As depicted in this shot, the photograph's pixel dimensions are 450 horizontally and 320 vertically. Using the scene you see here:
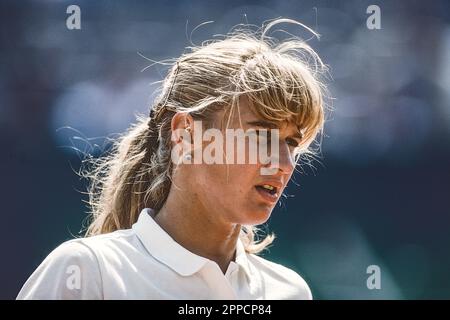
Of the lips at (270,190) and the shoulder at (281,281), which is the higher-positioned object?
the lips at (270,190)

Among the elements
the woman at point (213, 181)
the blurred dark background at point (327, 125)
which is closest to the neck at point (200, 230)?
the woman at point (213, 181)

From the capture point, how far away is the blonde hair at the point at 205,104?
124cm

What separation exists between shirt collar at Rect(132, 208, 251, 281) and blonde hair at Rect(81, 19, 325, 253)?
0.25 feet

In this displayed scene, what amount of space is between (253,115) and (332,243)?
1.79 metres

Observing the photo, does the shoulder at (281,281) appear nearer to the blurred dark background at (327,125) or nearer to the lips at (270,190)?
the lips at (270,190)

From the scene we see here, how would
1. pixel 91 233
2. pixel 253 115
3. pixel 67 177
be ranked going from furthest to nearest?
pixel 67 177, pixel 91 233, pixel 253 115

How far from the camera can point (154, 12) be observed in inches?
118

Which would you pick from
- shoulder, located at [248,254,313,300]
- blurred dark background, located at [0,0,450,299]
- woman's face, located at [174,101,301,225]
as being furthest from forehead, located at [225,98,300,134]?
blurred dark background, located at [0,0,450,299]

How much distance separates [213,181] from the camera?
4.08ft

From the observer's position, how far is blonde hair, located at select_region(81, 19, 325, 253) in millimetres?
1243

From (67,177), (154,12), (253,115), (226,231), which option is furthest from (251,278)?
(154,12)

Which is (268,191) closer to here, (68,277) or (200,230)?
(200,230)

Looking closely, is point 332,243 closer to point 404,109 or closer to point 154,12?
point 404,109

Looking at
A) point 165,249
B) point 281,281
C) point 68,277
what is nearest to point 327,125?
point 281,281
